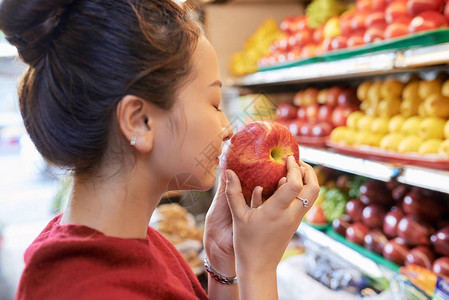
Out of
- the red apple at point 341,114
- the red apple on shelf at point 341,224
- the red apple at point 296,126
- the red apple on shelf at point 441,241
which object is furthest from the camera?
the red apple at point 296,126

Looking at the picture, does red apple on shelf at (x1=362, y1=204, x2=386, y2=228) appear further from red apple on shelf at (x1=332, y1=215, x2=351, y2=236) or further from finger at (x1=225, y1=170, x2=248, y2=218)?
finger at (x1=225, y1=170, x2=248, y2=218)

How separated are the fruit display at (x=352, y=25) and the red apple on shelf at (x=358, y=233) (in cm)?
95

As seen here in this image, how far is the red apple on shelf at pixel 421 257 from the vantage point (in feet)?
5.46

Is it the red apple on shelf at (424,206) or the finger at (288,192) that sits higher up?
the finger at (288,192)

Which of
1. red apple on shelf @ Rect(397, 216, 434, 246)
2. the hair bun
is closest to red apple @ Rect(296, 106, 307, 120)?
red apple on shelf @ Rect(397, 216, 434, 246)

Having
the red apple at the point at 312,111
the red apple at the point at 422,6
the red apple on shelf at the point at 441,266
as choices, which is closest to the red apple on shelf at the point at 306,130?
the red apple at the point at 312,111

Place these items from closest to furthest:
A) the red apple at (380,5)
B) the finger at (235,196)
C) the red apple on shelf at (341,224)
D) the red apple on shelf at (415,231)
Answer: the finger at (235,196) → the red apple on shelf at (415,231) → the red apple at (380,5) → the red apple on shelf at (341,224)

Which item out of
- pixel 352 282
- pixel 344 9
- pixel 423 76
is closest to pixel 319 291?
pixel 352 282

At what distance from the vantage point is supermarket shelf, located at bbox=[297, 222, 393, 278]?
6.07ft

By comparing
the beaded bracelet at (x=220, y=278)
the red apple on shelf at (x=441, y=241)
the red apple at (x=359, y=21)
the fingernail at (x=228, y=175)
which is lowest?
the red apple on shelf at (x=441, y=241)

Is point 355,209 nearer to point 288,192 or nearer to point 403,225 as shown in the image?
point 403,225

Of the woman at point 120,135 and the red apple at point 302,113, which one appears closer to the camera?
the woman at point 120,135

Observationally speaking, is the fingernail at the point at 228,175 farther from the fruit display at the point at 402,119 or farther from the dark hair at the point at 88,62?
the fruit display at the point at 402,119

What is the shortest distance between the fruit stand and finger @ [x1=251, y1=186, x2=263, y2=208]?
515 millimetres
